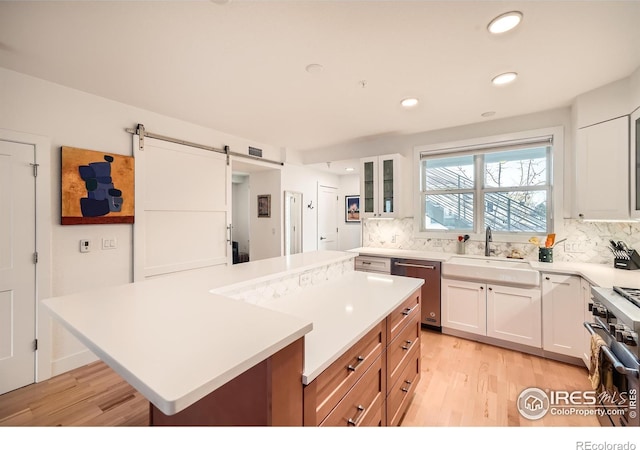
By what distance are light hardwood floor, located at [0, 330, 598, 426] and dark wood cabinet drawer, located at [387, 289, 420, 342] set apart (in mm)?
683

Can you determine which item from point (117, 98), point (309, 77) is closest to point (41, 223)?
point (117, 98)

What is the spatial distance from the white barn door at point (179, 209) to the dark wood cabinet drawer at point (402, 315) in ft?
8.85

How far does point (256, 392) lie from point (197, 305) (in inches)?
17.8

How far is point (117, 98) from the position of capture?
2779mm

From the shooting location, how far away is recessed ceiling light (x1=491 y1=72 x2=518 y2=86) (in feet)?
7.53

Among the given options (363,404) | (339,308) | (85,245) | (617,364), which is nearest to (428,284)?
(617,364)

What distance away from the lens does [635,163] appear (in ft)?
7.39

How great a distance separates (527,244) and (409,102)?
2.18 metres

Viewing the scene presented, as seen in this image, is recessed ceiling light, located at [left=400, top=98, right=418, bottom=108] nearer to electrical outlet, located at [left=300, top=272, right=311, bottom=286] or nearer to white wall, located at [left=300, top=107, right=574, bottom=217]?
white wall, located at [left=300, top=107, right=574, bottom=217]

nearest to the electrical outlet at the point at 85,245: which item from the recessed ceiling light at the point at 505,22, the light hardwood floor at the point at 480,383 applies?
the light hardwood floor at the point at 480,383

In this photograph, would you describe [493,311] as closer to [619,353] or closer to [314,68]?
[619,353]

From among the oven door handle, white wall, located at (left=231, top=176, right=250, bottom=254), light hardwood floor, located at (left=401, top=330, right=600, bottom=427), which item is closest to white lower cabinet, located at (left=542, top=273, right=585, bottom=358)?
light hardwood floor, located at (left=401, top=330, right=600, bottom=427)
